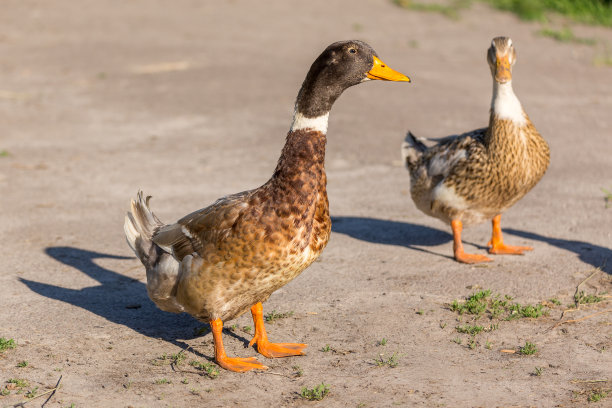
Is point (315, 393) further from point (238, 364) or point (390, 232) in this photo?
point (390, 232)

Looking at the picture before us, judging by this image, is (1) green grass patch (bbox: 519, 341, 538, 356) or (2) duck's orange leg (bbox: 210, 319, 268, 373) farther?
(1) green grass patch (bbox: 519, 341, 538, 356)

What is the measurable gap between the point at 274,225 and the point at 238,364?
3.34ft

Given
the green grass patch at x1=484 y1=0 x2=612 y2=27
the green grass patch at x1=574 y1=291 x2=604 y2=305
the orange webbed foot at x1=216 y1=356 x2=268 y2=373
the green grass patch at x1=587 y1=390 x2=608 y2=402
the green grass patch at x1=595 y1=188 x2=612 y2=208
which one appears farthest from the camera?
the green grass patch at x1=484 y1=0 x2=612 y2=27

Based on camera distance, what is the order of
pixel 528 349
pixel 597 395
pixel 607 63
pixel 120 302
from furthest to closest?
pixel 607 63 → pixel 120 302 → pixel 528 349 → pixel 597 395

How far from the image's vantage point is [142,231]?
590 centimetres

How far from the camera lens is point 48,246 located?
25.8 feet

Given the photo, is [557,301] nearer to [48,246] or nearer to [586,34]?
[48,246]

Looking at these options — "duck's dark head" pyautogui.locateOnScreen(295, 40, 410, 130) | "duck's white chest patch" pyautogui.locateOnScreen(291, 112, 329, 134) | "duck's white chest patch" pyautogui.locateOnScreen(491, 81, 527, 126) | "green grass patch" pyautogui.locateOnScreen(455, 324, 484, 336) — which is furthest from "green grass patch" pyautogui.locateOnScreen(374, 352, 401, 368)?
"duck's white chest patch" pyautogui.locateOnScreen(491, 81, 527, 126)

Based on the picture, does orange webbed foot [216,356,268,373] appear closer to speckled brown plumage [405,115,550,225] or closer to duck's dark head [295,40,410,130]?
duck's dark head [295,40,410,130]

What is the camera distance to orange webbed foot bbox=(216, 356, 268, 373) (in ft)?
17.6

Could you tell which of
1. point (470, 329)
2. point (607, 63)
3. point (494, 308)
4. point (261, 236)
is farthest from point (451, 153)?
point (607, 63)

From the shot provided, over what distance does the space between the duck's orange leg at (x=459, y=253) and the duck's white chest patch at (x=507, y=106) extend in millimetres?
1061

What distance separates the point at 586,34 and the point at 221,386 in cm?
Result: 1480

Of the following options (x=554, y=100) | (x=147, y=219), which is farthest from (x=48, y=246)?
(x=554, y=100)
